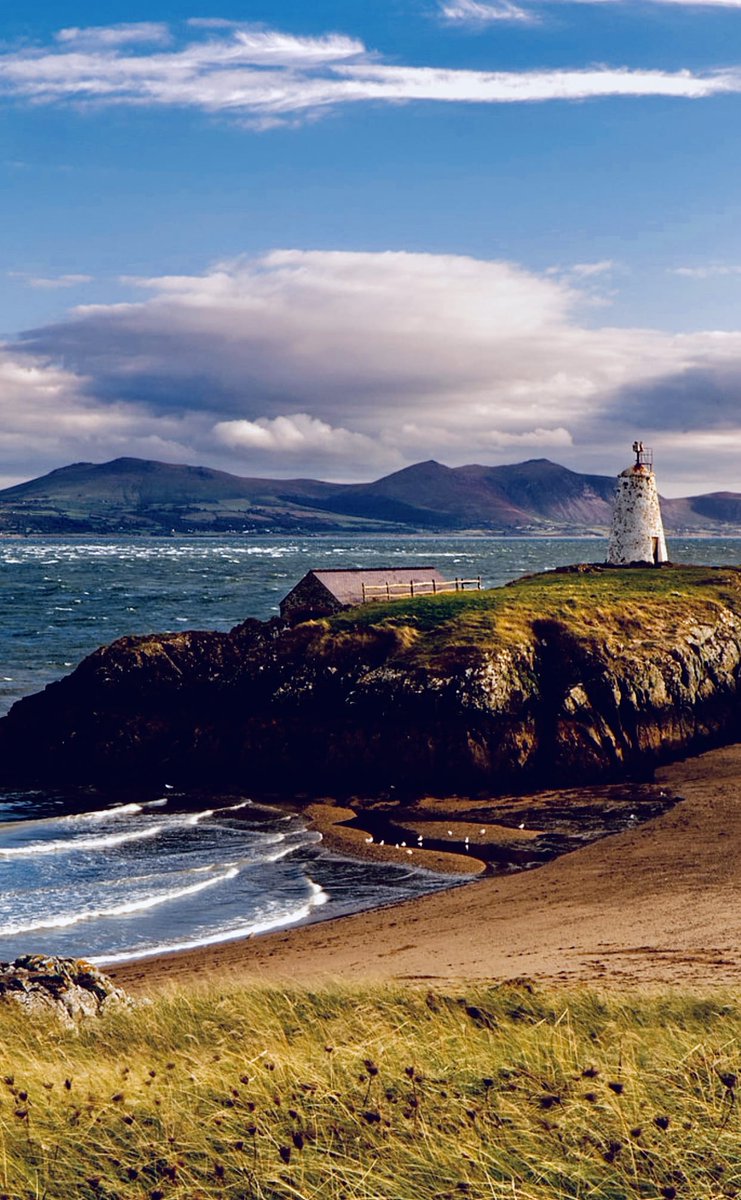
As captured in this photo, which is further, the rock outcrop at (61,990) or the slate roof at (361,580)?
the slate roof at (361,580)

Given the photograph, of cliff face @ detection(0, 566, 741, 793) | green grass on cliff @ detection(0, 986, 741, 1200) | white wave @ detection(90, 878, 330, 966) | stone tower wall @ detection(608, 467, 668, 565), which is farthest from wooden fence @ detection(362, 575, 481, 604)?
green grass on cliff @ detection(0, 986, 741, 1200)

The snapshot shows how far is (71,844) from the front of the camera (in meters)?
29.2

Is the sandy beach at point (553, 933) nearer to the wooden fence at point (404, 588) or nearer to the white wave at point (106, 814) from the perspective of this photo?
the white wave at point (106, 814)

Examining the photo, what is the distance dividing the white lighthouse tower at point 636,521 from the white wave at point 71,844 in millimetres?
34925

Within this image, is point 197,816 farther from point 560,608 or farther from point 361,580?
point 361,580

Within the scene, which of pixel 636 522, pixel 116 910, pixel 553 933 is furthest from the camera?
pixel 636 522

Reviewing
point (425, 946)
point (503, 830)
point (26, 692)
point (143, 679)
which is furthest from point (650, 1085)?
point (26, 692)

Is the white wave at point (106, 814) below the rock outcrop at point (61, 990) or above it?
below

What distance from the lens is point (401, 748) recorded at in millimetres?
35281

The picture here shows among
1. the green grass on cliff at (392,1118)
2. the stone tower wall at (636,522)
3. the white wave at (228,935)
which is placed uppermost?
the stone tower wall at (636,522)

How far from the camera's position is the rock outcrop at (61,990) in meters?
13.0

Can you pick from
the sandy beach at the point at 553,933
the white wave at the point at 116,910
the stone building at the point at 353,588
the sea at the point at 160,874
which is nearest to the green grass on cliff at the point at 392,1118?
the sandy beach at the point at 553,933

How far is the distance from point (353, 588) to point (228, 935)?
100 ft

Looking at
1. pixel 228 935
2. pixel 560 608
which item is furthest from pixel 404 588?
pixel 228 935
